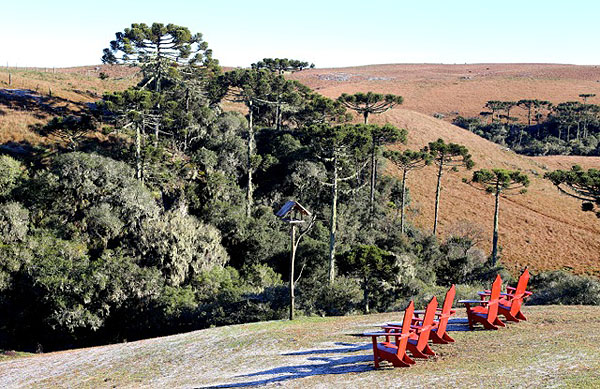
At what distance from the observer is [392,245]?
130ft

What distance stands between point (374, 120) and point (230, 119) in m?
41.0

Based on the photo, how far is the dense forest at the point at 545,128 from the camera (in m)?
89.2

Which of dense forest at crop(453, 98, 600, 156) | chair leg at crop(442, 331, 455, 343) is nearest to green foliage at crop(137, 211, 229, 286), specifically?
chair leg at crop(442, 331, 455, 343)

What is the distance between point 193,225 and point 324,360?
1959 centimetres

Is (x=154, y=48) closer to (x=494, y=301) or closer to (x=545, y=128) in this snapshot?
(x=494, y=301)

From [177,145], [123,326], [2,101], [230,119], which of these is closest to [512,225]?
[230,119]

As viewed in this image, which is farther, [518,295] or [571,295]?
[571,295]

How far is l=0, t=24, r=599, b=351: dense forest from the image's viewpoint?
24781mm

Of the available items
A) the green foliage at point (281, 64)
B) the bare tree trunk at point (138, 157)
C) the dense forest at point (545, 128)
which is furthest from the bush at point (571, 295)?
the dense forest at point (545, 128)

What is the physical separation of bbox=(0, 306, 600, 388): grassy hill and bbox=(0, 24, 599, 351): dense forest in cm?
441

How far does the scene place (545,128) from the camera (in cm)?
Answer: 10262

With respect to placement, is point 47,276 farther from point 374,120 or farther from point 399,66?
point 399,66

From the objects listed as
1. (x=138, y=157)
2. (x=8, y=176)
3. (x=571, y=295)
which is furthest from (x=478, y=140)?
(x=8, y=176)

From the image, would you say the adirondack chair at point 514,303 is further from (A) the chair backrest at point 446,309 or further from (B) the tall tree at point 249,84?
(B) the tall tree at point 249,84
